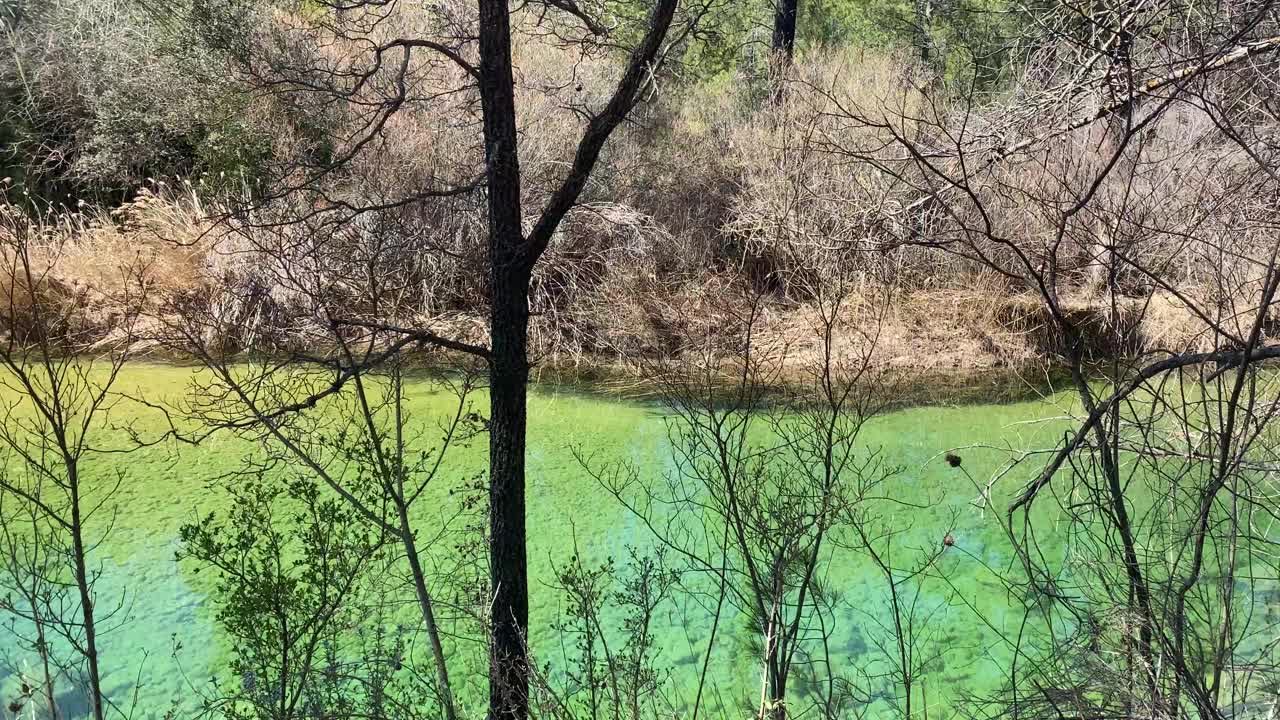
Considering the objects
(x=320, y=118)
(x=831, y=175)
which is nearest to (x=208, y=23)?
(x=320, y=118)

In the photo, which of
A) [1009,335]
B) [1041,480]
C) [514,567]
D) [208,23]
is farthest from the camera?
[208,23]

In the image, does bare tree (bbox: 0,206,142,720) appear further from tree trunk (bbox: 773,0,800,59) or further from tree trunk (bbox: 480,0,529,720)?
tree trunk (bbox: 773,0,800,59)

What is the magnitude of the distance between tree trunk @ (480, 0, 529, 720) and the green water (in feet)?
2.94

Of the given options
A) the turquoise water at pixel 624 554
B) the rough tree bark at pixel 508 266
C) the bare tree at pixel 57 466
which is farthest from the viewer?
the turquoise water at pixel 624 554

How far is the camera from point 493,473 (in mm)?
4922

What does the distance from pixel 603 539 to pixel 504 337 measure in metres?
2.45

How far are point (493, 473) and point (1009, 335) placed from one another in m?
8.32

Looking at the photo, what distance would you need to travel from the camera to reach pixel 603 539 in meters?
6.88

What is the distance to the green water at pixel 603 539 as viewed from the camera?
548cm

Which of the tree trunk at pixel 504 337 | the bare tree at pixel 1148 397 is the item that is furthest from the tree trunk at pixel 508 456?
the bare tree at pixel 1148 397

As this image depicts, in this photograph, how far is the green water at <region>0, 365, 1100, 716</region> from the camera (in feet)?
18.0

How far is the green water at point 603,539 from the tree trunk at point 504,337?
89 centimetres

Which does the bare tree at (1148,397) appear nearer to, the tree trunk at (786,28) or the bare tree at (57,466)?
the bare tree at (57,466)

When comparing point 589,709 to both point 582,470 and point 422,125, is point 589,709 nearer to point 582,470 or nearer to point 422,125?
point 582,470
